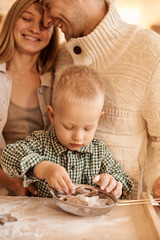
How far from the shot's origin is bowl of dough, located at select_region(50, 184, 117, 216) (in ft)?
3.16

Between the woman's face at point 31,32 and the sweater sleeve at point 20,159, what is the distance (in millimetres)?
705

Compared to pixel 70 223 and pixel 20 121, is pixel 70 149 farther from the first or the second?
pixel 20 121

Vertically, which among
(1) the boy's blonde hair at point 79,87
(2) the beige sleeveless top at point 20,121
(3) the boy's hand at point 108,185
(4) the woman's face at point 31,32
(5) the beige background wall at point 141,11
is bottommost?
(3) the boy's hand at point 108,185

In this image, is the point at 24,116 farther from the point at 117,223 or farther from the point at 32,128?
the point at 117,223

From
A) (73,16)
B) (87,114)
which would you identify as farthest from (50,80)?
(87,114)

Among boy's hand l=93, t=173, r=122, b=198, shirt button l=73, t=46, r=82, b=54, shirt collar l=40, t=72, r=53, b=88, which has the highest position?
shirt button l=73, t=46, r=82, b=54

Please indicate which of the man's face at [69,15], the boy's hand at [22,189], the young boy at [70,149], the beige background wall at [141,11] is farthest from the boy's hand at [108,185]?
the beige background wall at [141,11]

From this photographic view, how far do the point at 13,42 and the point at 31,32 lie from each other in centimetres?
13

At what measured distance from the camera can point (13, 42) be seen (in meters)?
1.72

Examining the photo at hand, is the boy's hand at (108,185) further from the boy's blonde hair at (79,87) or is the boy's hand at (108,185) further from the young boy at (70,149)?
the boy's blonde hair at (79,87)

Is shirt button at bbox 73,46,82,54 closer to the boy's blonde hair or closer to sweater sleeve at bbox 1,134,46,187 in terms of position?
the boy's blonde hair

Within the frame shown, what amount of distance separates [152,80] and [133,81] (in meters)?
0.09

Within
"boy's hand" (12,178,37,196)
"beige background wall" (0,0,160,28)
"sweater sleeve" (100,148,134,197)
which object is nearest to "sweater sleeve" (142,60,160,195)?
"sweater sleeve" (100,148,134,197)

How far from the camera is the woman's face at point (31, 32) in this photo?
1672 millimetres
